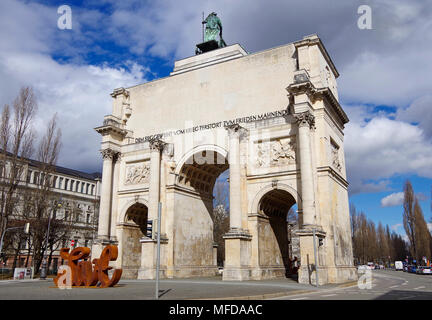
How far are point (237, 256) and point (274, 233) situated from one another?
215 inches

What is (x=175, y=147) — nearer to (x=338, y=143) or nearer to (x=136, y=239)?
(x=136, y=239)

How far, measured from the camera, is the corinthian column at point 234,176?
85.3 ft

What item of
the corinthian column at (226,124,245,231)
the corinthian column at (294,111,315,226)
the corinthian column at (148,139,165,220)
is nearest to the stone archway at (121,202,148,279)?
the corinthian column at (148,139,165,220)

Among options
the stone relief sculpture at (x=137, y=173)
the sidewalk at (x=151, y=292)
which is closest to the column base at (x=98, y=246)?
the stone relief sculpture at (x=137, y=173)

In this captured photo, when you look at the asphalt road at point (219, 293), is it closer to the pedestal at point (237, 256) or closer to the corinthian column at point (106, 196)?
the pedestal at point (237, 256)

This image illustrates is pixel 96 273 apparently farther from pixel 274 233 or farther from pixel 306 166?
pixel 274 233

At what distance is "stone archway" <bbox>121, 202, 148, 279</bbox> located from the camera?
1242 inches

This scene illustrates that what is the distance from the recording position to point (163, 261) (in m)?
28.6

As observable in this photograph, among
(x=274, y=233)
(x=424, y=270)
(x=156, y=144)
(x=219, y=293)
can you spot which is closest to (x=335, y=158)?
(x=274, y=233)

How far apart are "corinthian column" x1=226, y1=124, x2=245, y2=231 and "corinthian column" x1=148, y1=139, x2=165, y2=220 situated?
6238mm

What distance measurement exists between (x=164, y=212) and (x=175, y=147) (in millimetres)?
5429

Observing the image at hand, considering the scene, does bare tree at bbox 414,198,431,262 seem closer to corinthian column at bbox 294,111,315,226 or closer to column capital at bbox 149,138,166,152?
corinthian column at bbox 294,111,315,226

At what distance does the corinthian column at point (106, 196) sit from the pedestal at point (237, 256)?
449 inches
